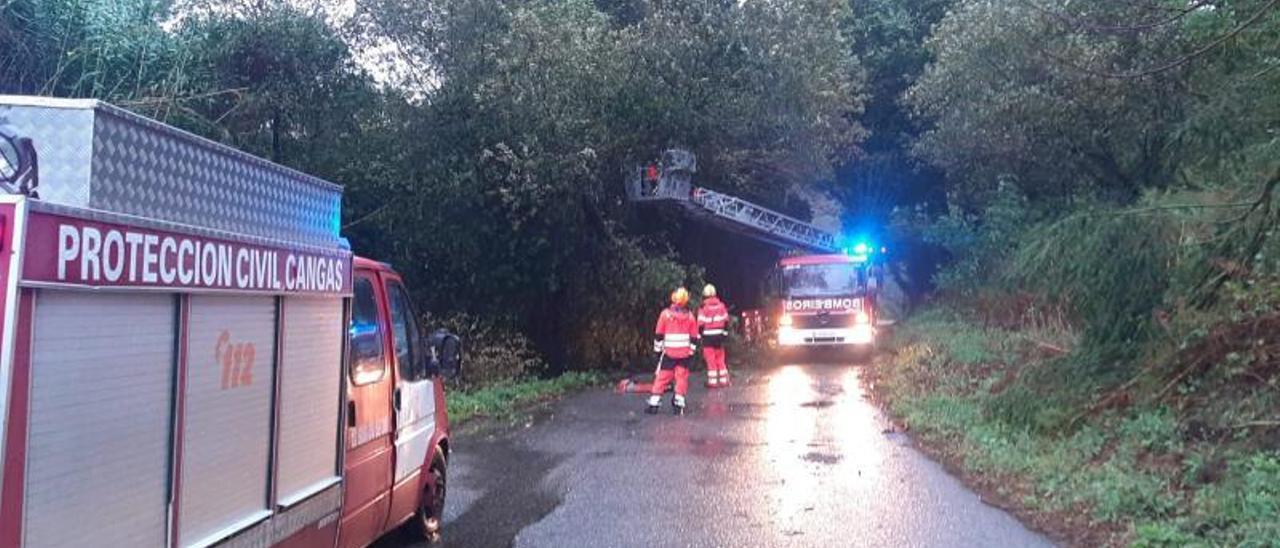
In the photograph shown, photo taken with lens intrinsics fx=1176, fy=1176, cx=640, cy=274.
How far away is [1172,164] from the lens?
49.9 feet

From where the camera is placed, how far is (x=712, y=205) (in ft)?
83.5

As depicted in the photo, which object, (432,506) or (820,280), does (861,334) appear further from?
(432,506)

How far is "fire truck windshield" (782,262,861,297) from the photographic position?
24781 mm

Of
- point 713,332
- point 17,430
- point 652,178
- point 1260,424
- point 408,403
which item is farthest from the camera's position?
point 652,178

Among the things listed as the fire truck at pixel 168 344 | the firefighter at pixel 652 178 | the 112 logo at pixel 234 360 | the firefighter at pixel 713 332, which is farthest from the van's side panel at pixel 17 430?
the firefighter at pixel 652 178

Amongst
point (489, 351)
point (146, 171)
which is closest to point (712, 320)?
point (489, 351)

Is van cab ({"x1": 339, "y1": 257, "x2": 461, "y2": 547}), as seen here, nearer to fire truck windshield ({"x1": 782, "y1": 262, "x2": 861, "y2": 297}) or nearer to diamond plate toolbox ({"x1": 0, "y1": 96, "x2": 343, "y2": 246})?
diamond plate toolbox ({"x1": 0, "y1": 96, "x2": 343, "y2": 246})

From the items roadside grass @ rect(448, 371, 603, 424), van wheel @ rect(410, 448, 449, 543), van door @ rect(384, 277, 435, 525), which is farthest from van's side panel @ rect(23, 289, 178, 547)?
roadside grass @ rect(448, 371, 603, 424)

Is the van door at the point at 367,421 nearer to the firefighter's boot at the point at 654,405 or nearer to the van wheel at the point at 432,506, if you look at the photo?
the van wheel at the point at 432,506

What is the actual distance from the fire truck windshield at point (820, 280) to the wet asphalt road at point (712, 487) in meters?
9.89

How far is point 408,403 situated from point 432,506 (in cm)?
112

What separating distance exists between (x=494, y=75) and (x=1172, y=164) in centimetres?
980

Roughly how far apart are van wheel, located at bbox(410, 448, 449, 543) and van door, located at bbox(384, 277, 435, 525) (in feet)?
0.78

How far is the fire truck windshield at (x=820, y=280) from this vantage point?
24.8 m
